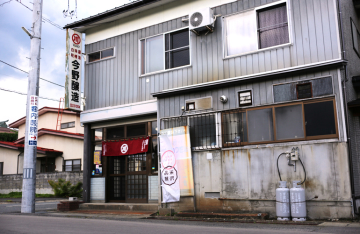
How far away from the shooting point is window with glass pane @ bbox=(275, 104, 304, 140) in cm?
1042

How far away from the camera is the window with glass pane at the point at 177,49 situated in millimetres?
13534

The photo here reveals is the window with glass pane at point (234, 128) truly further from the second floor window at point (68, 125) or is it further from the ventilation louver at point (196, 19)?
the second floor window at point (68, 125)

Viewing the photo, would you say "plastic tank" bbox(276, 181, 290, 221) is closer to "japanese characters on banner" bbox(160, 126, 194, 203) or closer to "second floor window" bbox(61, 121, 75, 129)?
"japanese characters on banner" bbox(160, 126, 194, 203)

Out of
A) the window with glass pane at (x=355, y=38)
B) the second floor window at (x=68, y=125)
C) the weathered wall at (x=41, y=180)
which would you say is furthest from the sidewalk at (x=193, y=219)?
the second floor window at (x=68, y=125)

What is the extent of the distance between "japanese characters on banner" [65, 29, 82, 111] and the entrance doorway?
2840 mm

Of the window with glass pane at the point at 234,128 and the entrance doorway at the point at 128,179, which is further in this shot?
the entrance doorway at the point at 128,179

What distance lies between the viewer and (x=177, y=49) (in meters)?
13.8

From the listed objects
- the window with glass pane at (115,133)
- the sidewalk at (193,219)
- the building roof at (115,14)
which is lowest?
the sidewalk at (193,219)

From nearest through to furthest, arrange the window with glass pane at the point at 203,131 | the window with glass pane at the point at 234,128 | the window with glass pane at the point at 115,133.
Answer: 1. the window with glass pane at the point at 234,128
2. the window with glass pane at the point at 203,131
3. the window with glass pane at the point at 115,133

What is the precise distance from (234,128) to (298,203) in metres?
3.07

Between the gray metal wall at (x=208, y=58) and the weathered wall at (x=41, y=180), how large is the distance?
32.2ft

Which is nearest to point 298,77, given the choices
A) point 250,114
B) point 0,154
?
point 250,114

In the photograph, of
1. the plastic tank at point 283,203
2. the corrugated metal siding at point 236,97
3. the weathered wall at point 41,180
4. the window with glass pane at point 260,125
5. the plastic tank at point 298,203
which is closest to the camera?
the plastic tank at point 298,203

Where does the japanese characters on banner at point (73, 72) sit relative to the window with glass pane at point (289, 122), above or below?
above
